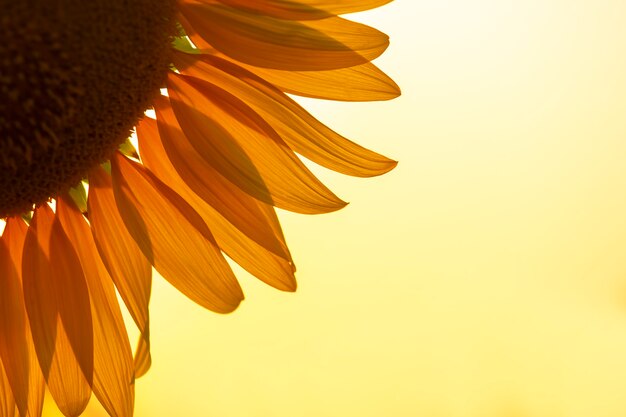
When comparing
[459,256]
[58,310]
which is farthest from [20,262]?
[459,256]

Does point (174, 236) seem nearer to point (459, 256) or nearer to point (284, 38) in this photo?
point (284, 38)

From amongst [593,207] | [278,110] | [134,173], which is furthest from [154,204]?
[593,207]

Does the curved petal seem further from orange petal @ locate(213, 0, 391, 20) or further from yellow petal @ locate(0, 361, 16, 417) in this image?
yellow petal @ locate(0, 361, 16, 417)

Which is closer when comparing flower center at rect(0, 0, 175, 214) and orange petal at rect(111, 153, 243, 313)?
flower center at rect(0, 0, 175, 214)

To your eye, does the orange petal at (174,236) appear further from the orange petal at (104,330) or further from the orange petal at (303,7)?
the orange petal at (303,7)

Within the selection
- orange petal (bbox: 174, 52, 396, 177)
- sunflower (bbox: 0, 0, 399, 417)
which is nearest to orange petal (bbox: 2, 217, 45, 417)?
sunflower (bbox: 0, 0, 399, 417)

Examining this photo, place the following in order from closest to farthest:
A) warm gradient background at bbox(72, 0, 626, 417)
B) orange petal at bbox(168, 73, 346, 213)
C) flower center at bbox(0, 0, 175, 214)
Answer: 1. flower center at bbox(0, 0, 175, 214)
2. orange petal at bbox(168, 73, 346, 213)
3. warm gradient background at bbox(72, 0, 626, 417)
